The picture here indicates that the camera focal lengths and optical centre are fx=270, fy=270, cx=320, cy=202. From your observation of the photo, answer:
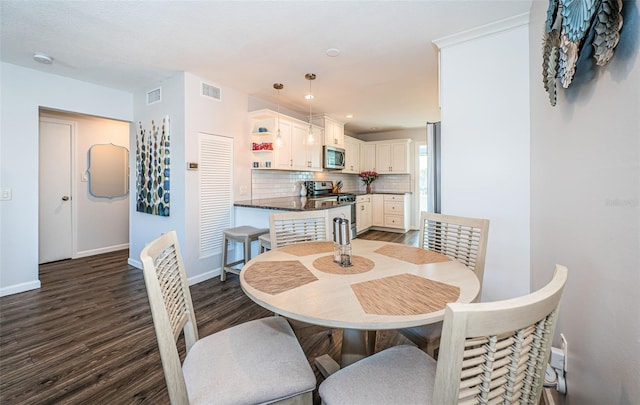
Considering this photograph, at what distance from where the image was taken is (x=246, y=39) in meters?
2.35

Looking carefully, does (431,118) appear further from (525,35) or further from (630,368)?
(630,368)

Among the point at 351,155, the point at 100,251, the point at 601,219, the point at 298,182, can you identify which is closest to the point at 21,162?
the point at 100,251

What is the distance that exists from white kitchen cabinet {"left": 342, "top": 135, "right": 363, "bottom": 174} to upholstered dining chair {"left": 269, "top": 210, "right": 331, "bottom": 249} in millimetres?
3911

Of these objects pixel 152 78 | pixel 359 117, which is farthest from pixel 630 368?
pixel 359 117

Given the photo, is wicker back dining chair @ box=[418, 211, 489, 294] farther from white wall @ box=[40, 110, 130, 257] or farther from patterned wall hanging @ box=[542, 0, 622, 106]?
white wall @ box=[40, 110, 130, 257]

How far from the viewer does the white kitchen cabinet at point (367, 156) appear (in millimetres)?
6727

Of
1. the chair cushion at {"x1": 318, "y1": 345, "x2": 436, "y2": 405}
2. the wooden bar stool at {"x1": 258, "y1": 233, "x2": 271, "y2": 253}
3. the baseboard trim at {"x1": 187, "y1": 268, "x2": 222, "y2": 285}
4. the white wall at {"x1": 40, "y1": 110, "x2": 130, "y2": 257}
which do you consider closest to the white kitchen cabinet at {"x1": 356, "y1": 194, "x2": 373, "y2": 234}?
the wooden bar stool at {"x1": 258, "y1": 233, "x2": 271, "y2": 253}

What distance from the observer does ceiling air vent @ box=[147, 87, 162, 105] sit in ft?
11.2

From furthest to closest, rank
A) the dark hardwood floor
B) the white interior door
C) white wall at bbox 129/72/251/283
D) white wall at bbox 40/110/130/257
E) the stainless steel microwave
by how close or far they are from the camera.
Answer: the stainless steel microwave
white wall at bbox 40/110/130/257
the white interior door
white wall at bbox 129/72/251/283
the dark hardwood floor

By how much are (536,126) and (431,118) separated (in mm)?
3646

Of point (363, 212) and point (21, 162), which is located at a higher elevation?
point (21, 162)

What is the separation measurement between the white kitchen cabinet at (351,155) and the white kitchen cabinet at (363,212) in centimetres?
72

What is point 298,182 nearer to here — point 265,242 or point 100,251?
point 265,242

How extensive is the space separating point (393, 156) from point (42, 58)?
5.89m
